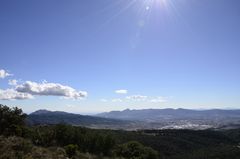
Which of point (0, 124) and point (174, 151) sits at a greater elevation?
point (0, 124)

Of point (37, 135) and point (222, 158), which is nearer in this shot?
point (37, 135)

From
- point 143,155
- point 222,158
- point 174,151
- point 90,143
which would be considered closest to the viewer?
point 143,155

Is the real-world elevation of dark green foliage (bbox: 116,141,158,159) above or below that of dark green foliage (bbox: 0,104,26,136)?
below

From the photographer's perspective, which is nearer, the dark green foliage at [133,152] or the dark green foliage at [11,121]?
the dark green foliage at [11,121]

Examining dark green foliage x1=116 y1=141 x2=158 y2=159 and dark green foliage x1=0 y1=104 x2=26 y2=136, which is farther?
dark green foliage x1=116 y1=141 x2=158 y2=159

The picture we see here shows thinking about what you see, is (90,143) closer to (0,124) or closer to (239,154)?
(0,124)

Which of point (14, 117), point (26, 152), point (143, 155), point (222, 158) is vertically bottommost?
point (222, 158)

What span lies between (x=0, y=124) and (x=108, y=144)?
104 ft

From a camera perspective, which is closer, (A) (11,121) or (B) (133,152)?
(A) (11,121)

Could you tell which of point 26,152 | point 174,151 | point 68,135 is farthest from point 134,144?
point 174,151

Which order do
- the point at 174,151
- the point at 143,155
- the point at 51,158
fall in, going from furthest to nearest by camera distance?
the point at 174,151, the point at 143,155, the point at 51,158

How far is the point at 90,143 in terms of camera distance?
74.4 m

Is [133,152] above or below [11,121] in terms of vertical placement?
below

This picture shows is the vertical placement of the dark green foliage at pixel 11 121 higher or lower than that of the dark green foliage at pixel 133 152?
higher
